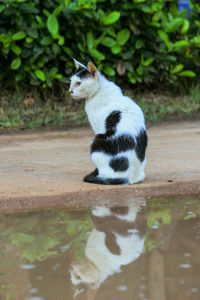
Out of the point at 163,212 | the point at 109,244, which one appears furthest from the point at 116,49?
the point at 109,244

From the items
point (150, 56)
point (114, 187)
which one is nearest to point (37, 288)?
point (114, 187)

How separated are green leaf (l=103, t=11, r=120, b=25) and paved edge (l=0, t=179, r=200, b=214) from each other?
11.9ft

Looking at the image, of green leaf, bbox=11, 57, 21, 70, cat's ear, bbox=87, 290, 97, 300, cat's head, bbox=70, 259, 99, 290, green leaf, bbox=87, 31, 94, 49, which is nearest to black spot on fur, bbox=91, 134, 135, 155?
cat's head, bbox=70, 259, 99, 290

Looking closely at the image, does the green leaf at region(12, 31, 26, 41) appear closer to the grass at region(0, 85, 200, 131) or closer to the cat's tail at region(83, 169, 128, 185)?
the grass at region(0, 85, 200, 131)

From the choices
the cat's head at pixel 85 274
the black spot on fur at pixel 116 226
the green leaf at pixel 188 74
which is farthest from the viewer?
the green leaf at pixel 188 74

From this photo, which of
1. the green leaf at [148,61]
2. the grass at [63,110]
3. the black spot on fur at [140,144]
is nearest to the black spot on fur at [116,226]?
the black spot on fur at [140,144]

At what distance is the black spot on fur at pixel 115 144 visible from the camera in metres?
4.87

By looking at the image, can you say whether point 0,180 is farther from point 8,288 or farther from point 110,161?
point 8,288

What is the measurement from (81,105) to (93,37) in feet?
3.34

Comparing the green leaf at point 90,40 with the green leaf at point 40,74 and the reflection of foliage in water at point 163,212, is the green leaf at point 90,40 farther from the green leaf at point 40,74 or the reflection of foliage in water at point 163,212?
the reflection of foliage in water at point 163,212

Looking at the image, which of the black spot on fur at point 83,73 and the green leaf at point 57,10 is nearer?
the black spot on fur at point 83,73

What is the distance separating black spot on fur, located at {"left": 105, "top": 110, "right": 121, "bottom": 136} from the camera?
16.2 ft

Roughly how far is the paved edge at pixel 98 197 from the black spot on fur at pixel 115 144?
0.32m

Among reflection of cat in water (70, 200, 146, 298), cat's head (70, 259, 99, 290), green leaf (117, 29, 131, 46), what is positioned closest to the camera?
cat's head (70, 259, 99, 290)
